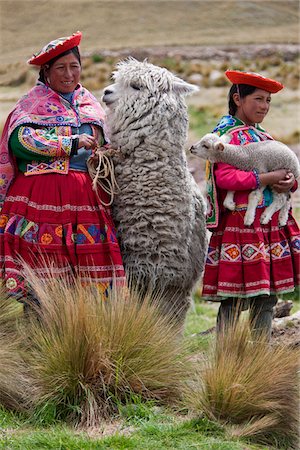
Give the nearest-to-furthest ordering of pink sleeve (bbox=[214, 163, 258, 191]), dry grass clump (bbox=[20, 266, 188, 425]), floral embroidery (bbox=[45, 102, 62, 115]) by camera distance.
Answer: dry grass clump (bbox=[20, 266, 188, 425]) < pink sleeve (bbox=[214, 163, 258, 191]) < floral embroidery (bbox=[45, 102, 62, 115])

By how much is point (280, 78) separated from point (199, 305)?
24.2 metres

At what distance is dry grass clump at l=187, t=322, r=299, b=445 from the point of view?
4035mm

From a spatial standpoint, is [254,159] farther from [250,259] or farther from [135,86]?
[135,86]

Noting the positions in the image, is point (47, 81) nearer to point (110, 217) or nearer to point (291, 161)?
point (110, 217)

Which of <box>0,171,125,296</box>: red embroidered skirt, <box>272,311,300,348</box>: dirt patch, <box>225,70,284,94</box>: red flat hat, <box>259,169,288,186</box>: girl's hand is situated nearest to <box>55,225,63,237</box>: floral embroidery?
<box>0,171,125,296</box>: red embroidered skirt

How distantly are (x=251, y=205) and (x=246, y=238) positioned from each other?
18 centimetres

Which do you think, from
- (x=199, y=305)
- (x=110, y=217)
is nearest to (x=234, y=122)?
(x=110, y=217)

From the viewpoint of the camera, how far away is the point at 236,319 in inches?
177

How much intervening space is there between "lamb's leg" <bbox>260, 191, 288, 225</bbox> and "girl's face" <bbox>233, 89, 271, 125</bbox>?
436 mm

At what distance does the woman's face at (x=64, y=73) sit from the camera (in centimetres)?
475

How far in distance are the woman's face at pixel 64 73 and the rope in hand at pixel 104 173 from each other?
387mm

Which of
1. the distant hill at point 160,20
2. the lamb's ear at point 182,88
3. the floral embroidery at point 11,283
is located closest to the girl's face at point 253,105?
the lamb's ear at point 182,88

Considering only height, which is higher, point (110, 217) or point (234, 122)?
point (234, 122)

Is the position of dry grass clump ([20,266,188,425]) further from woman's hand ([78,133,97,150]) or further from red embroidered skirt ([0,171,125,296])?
woman's hand ([78,133,97,150])
